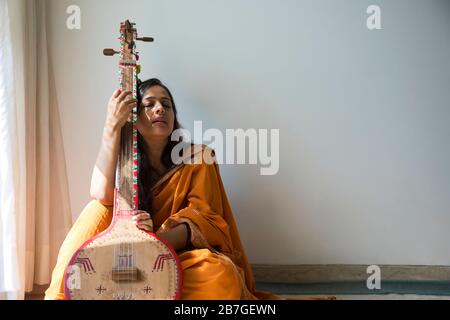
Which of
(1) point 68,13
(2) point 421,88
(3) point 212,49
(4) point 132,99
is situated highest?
(1) point 68,13

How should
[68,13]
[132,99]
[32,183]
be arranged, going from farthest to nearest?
1. [68,13]
2. [32,183]
3. [132,99]

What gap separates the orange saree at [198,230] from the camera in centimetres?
171

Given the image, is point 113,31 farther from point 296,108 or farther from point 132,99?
point 296,108

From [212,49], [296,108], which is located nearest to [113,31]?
[212,49]

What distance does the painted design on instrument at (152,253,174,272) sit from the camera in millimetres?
1686

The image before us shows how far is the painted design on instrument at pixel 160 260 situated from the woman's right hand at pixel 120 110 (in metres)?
0.61

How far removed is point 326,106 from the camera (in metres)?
2.70

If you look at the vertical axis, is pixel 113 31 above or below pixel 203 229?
above

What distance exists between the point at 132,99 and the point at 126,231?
0.59m

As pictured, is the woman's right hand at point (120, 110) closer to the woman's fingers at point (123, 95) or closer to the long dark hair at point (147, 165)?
the woman's fingers at point (123, 95)

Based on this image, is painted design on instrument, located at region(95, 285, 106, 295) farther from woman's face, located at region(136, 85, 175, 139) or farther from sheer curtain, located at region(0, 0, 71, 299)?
woman's face, located at region(136, 85, 175, 139)

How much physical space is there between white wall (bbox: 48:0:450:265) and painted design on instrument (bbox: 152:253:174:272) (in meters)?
1.08

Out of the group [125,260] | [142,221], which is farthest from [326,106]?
[125,260]

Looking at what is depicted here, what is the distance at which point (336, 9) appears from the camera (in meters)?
2.69
